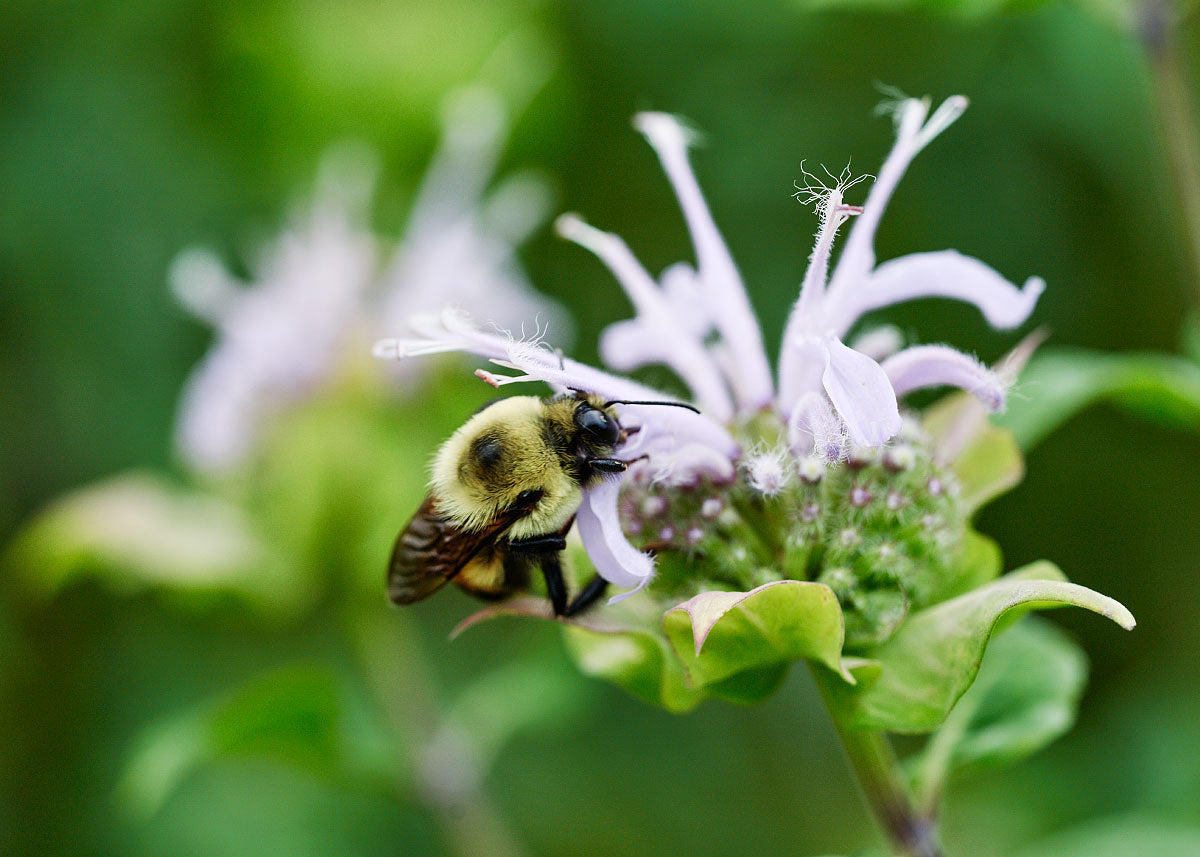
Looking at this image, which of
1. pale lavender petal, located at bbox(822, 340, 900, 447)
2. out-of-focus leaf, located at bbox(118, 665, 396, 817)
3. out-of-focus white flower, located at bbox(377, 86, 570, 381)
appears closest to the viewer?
pale lavender petal, located at bbox(822, 340, 900, 447)

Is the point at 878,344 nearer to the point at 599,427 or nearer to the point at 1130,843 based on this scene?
the point at 599,427

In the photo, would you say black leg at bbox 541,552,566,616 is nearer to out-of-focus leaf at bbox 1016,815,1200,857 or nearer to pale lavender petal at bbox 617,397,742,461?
pale lavender petal at bbox 617,397,742,461

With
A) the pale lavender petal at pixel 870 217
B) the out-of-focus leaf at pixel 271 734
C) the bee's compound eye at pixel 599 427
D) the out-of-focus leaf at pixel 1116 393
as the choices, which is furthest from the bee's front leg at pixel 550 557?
the out-of-focus leaf at pixel 271 734

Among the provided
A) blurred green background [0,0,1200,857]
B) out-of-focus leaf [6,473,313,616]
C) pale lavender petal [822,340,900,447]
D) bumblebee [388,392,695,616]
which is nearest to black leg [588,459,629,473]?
bumblebee [388,392,695,616]

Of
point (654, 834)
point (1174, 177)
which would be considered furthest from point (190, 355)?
point (1174, 177)

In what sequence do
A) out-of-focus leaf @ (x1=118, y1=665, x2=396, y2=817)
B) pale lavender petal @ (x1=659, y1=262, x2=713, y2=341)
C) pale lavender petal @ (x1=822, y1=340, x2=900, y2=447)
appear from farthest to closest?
out-of-focus leaf @ (x1=118, y1=665, x2=396, y2=817)
pale lavender petal @ (x1=659, y1=262, x2=713, y2=341)
pale lavender petal @ (x1=822, y1=340, x2=900, y2=447)
